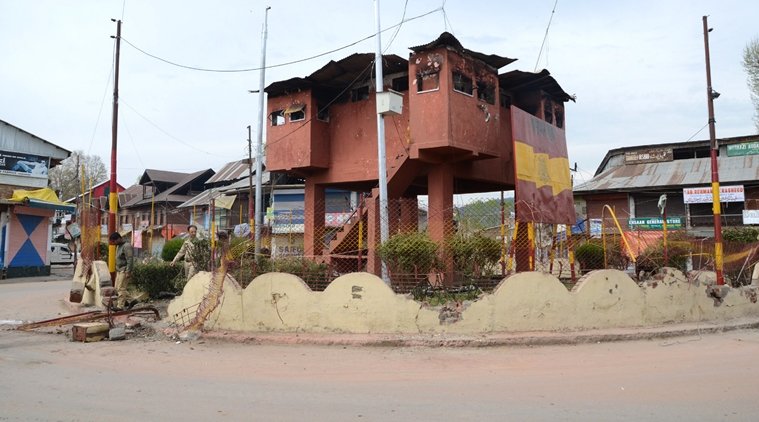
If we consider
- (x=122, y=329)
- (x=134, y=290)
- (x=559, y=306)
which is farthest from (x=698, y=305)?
(x=134, y=290)

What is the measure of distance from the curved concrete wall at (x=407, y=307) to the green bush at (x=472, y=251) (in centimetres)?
138

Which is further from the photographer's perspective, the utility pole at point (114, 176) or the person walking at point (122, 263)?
the utility pole at point (114, 176)

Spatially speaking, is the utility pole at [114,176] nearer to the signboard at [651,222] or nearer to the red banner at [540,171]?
the red banner at [540,171]

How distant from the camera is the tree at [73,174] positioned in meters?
52.2

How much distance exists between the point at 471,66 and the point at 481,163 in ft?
10.2

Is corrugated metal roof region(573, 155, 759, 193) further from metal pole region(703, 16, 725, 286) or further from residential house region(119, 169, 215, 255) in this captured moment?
residential house region(119, 169, 215, 255)

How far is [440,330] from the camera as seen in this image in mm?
8625

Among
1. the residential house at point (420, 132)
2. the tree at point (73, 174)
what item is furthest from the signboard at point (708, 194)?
the tree at point (73, 174)

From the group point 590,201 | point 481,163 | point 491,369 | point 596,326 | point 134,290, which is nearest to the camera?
point 491,369

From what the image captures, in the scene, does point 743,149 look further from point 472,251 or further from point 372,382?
point 372,382

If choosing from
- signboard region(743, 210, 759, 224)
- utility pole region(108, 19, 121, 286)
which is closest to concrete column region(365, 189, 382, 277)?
utility pole region(108, 19, 121, 286)

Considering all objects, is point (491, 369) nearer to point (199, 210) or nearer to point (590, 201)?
point (590, 201)

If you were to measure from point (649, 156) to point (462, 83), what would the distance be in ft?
83.5

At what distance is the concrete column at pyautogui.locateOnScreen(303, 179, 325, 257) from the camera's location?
50.5 feet
